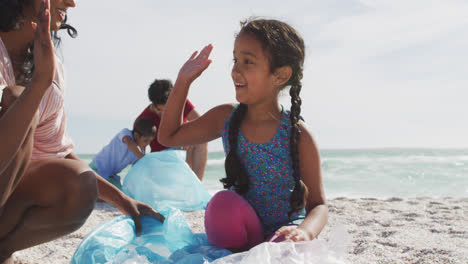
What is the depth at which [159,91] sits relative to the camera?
4117 millimetres

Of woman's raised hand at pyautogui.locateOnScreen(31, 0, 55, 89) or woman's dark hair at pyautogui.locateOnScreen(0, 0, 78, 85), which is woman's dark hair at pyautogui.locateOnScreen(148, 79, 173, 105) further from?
woman's raised hand at pyautogui.locateOnScreen(31, 0, 55, 89)

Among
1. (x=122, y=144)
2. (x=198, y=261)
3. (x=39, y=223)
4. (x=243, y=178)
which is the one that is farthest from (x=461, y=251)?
(x=122, y=144)

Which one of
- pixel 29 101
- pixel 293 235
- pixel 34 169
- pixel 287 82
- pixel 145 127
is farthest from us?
pixel 145 127

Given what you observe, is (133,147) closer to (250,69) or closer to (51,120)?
(51,120)

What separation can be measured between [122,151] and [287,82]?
288 centimetres

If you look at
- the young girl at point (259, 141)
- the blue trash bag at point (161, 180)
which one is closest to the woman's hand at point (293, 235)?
the young girl at point (259, 141)

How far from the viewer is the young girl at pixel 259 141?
65.0 inches

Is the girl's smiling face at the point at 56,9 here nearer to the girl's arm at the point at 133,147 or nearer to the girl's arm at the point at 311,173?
the girl's arm at the point at 311,173

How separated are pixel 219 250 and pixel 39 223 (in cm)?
68

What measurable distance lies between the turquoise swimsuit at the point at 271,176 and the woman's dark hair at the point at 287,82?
0.04 metres

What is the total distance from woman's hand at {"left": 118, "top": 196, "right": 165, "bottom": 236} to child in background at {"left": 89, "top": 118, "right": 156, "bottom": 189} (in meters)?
2.33

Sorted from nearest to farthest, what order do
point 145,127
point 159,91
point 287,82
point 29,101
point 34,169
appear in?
point 29,101
point 34,169
point 287,82
point 159,91
point 145,127

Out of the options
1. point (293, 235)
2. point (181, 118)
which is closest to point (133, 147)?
point (181, 118)

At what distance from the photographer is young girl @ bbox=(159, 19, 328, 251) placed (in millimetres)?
1650
